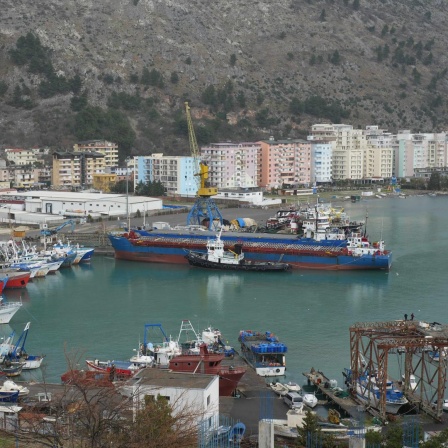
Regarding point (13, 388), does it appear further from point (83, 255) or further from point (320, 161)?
point (320, 161)

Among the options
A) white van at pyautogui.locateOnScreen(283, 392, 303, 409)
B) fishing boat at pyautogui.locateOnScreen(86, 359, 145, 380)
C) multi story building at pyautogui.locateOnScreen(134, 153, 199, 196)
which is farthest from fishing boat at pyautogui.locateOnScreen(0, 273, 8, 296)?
multi story building at pyautogui.locateOnScreen(134, 153, 199, 196)

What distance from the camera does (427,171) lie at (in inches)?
2096

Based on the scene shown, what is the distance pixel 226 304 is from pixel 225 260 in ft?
15.5

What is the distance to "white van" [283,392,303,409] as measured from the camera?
37.0ft

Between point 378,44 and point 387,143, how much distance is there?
18.3m

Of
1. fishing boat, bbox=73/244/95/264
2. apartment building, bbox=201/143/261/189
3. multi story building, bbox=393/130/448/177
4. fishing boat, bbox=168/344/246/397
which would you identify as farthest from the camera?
multi story building, bbox=393/130/448/177

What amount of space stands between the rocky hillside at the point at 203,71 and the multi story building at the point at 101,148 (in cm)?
232

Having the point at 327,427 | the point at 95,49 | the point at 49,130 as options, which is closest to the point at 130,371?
the point at 327,427

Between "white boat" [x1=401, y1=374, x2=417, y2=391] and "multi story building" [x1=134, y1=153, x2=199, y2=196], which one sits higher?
"multi story building" [x1=134, y1=153, x2=199, y2=196]

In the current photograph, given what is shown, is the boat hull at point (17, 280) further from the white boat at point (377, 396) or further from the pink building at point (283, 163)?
the pink building at point (283, 163)

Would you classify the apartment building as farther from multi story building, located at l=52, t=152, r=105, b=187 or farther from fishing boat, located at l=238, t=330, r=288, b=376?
fishing boat, located at l=238, t=330, r=288, b=376

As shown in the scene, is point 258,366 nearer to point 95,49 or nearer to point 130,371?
point 130,371

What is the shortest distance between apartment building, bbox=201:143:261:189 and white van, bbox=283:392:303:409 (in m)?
30.0

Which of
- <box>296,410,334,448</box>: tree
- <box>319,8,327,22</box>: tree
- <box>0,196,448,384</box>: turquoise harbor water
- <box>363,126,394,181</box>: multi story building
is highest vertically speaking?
<box>319,8,327,22</box>: tree
